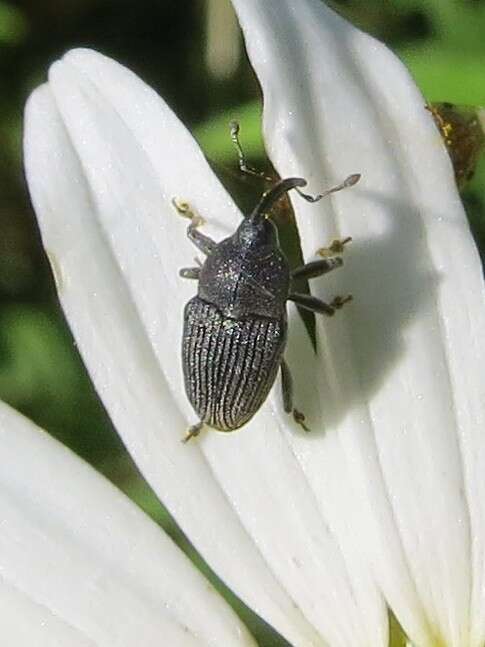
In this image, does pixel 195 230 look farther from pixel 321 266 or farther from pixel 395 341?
pixel 395 341

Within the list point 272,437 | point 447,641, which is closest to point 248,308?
point 272,437

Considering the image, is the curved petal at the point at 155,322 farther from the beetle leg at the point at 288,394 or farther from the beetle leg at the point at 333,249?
the beetle leg at the point at 333,249

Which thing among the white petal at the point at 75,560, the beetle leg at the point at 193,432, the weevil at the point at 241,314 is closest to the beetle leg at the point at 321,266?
the weevil at the point at 241,314

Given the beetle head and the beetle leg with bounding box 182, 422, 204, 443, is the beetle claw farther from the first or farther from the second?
the beetle leg with bounding box 182, 422, 204, 443

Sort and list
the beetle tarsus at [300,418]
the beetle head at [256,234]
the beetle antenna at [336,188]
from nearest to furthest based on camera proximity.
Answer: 1. the beetle antenna at [336,188]
2. the beetle tarsus at [300,418]
3. the beetle head at [256,234]

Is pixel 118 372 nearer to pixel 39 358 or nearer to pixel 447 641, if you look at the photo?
pixel 447 641

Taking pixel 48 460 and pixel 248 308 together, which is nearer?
pixel 48 460
